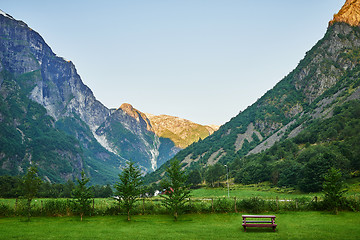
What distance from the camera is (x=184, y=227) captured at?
30.7 meters

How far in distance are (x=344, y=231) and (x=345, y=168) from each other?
288 feet

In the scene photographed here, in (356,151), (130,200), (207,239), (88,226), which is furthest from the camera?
(356,151)

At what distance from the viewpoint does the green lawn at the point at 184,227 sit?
25406 mm

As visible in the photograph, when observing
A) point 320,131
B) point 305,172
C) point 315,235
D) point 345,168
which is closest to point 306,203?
point 315,235

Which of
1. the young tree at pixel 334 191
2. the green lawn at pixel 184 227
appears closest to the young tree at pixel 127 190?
the green lawn at pixel 184 227

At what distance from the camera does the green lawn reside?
25.4 m

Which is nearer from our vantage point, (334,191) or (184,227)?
(184,227)

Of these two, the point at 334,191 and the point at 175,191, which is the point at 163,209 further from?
the point at 334,191

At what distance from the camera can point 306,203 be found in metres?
40.5

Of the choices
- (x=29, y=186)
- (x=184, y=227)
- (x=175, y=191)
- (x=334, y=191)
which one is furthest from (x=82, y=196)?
(x=334, y=191)

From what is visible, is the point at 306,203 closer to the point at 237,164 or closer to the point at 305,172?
the point at 305,172

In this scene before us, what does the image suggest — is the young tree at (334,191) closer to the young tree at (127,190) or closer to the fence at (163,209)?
the fence at (163,209)

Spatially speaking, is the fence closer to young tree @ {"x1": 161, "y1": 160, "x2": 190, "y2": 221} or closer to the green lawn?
Answer: the green lawn

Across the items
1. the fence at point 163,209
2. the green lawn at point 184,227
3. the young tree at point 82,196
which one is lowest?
the green lawn at point 184,227
